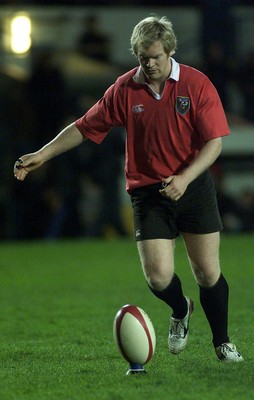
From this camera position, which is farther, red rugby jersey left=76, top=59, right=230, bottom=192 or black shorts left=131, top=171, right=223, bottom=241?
black shorts left=131, top=171, right=223, bottom=241

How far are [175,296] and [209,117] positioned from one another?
1156 mm

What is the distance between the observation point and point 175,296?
6.91 m

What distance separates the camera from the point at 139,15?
22312mm

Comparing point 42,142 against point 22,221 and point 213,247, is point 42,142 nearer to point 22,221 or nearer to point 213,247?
point 22,221

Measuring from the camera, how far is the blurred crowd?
1969 cm

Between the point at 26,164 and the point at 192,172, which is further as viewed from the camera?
the point at 26,164

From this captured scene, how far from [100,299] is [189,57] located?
11695 millimetres

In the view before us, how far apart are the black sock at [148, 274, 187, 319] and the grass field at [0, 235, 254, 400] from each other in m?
0.29

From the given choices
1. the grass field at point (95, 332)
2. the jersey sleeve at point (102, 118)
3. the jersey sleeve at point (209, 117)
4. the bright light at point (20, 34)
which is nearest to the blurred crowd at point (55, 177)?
the bright light at point (20, 34)

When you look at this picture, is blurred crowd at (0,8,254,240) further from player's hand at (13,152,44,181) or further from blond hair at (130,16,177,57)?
blond hair at (130,16,177,57)

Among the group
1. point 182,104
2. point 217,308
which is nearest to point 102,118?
point 182,104

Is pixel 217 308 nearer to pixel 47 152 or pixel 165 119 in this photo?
pixel 165 119

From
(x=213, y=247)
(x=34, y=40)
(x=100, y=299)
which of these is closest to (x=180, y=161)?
(x=213, y=247)

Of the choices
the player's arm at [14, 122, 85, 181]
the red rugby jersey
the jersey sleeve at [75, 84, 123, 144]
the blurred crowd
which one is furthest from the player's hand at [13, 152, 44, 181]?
the blurred crowd
